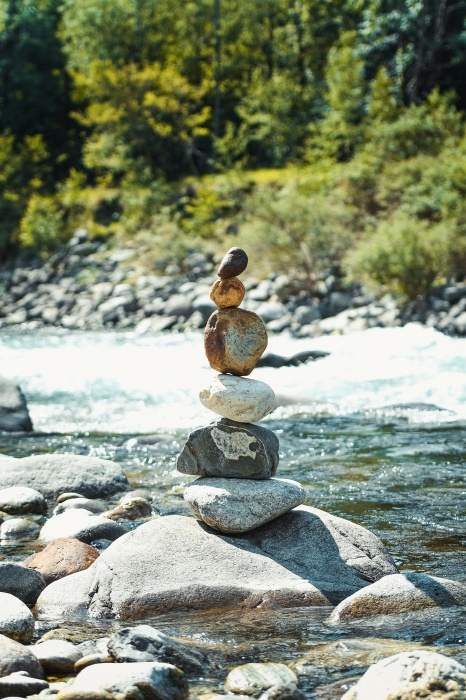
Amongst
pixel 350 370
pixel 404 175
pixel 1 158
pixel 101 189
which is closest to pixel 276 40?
pixel 101 189

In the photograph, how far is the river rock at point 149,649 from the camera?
18.2 ft

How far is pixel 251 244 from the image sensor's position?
2923 cm

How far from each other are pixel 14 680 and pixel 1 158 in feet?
138

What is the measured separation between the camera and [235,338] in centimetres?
787

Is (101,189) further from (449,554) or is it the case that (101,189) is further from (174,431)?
(449,554)

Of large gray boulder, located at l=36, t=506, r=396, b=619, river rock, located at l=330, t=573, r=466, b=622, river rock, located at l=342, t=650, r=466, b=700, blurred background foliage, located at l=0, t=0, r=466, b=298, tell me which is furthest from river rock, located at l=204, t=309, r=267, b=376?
blurred background foliage, located at l=0, t=0, r=466, b=298

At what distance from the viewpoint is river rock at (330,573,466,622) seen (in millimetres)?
6555

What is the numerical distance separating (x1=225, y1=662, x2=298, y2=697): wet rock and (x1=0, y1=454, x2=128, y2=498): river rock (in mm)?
5069

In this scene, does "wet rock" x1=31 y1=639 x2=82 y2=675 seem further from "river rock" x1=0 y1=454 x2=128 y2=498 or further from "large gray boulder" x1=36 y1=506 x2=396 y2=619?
"river rock" x1=0 y1=454 x2=128 y2=498

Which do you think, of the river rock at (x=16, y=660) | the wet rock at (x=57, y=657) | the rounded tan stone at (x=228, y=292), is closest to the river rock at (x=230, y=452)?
the rounded tan stone at (x=228, y=292)

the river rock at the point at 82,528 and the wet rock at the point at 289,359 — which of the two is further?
the wet rock at the point at 289,359

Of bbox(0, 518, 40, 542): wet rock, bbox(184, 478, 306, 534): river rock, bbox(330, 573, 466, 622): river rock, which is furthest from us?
bbox(0, 518, 40, 542): wet rock

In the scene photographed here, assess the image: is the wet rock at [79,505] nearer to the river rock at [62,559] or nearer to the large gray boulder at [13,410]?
the river rock at [62,559]

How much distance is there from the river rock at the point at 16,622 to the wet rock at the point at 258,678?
147 cm
